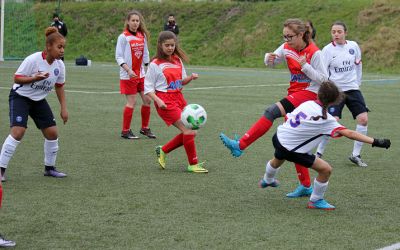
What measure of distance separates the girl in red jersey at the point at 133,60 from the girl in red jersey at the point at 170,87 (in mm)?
3066

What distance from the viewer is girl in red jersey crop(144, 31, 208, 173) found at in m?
9.41

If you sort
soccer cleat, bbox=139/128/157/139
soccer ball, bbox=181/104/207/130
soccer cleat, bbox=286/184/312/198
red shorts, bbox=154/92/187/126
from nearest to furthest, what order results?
soccer cleat, bbox=286/184/312/198 → soccer ball, bbox=181/104/207/130 → red shorts, bbox=154/92/187/126 → soccer cleat, bbox=139/128/157/139

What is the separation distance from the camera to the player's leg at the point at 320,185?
7.35 metres

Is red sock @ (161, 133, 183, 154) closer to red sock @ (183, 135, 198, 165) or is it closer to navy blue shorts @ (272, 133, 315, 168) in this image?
red sock @ (183, 135, 198, 165)

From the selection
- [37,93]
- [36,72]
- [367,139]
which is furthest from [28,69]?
[367,139]

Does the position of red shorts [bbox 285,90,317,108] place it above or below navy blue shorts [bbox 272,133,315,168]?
above

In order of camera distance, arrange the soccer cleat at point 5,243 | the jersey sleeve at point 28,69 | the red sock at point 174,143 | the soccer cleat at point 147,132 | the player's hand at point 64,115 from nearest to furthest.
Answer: the soccer cleat at point 5,243, the jersey sleeve at point 28,69, the player's hand at point 64,115, the red sock at point 174,143, the soccer cleat at point 147,132

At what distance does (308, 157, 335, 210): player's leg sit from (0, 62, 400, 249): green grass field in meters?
0.13

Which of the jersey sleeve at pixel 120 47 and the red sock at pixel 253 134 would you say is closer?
the red sock at pixel 253 134

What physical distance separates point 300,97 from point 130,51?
186 inches

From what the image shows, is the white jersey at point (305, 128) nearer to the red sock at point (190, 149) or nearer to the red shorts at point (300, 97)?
the red shorts at point (300, 97)

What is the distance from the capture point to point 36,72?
8.45 metres

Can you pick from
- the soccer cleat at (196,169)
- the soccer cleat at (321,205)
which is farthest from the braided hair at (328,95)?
the soccer cleat at (196,169)

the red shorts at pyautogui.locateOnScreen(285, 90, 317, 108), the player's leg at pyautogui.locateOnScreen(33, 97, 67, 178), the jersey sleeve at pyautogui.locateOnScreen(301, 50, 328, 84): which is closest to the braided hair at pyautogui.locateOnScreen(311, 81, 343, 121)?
the jersey sleeve at pyautogui.locateOnScreen(301, 50, 328, 84)
